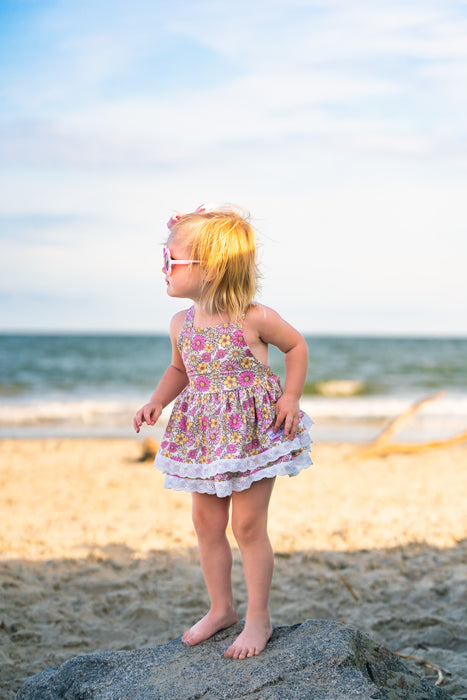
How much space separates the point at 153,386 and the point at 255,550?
55.6 feet

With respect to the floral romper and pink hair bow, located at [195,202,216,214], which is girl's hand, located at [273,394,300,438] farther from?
pink hair bow, located at [195,202,216,214]

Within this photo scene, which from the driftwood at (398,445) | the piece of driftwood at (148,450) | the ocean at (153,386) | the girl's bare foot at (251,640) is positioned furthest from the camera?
the ocean at (153,386)

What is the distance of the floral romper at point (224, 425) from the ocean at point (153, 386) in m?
6.67

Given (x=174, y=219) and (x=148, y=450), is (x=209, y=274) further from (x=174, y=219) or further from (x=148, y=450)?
(x=148, y=450)

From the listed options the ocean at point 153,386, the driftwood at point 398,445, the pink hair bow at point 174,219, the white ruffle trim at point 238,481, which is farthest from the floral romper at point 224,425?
the ocean at point 153,386

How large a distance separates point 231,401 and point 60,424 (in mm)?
10576

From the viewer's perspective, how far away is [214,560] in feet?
9.07

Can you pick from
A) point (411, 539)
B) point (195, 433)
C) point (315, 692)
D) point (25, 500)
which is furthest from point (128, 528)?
point (315, 692)

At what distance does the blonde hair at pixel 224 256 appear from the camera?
8.42 feet

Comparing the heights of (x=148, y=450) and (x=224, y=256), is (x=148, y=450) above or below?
below

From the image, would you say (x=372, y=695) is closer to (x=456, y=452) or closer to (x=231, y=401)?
(x=231, y=401)

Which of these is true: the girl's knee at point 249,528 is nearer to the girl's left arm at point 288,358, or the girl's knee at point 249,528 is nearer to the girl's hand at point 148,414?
the girl's left arm at point 288,358

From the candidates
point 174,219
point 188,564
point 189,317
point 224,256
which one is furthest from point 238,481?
point 188,564

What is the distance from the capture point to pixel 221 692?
2.23 m
